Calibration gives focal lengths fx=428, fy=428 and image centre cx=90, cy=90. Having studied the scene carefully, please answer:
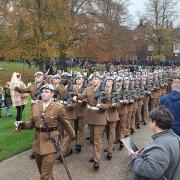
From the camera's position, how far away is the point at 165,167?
12.8ft

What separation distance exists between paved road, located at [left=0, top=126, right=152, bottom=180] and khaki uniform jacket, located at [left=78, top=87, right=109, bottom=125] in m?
0.92

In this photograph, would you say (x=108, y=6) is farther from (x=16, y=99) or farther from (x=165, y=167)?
(x=165, y=167)

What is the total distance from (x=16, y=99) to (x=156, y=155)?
9.48 meters

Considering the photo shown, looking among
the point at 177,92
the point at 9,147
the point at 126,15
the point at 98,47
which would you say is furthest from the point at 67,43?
the point at 177,92

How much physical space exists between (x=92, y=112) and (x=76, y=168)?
4.25 feet

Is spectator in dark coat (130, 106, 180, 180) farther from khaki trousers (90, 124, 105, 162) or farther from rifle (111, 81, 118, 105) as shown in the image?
rifle (111, 81, 118, 105)

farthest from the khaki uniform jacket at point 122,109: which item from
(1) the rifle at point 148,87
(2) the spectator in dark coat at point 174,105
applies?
(2) the spectator in dark coat at point 174,105

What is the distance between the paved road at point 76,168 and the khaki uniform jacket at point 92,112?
3.02ft

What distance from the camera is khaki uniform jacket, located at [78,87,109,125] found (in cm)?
928

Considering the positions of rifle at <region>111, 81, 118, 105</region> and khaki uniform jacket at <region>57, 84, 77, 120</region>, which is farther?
khaki uniform jacket at <region>57, 84, 77, 120</region>

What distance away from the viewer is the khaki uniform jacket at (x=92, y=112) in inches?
365

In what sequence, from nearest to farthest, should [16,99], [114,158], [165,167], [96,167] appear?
[165,167] < [96,167] < [114,158] < [16,99]

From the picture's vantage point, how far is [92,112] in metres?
9.39

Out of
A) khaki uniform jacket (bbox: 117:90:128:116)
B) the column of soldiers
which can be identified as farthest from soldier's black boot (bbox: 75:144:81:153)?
khaki uniform jacket (bbox: 117:90:128:116)
